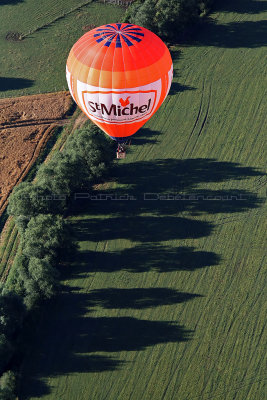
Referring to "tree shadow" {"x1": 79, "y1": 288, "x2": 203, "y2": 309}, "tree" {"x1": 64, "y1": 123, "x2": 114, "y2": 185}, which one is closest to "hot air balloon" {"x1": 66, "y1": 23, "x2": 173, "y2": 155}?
"tree" {"x1": 64, "y1": 123, "x2": 114, "y2": 185}

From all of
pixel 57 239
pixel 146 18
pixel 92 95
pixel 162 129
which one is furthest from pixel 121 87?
pixel 146 18

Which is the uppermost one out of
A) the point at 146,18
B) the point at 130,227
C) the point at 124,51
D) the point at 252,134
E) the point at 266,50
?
the point at 124,51

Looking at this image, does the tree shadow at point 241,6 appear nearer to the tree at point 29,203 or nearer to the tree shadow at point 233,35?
the tree shadow at point 233,35

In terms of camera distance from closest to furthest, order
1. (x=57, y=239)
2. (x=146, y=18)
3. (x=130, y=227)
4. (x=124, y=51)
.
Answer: (x=124, y=51) < (x=57, y=239) < (x=130, y=227) < (x=146, y=18)

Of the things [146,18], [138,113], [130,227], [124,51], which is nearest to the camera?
[124,51]

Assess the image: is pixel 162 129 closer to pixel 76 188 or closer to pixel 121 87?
pixel 76 188
